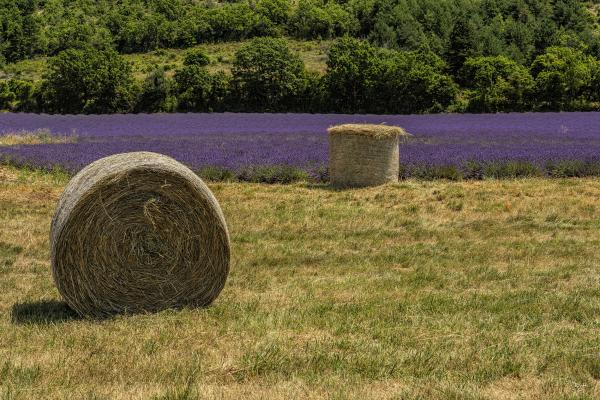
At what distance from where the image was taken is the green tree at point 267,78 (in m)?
40.2

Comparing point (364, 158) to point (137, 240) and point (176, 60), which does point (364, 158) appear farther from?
point (176, 60)

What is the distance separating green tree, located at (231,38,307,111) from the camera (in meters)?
40.2

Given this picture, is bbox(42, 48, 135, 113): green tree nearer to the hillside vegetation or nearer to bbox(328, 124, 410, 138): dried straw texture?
the hillside vegetation

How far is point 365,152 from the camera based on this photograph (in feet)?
45.4

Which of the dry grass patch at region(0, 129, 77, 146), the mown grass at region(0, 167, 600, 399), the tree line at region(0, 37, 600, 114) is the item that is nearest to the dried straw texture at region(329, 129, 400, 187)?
the mown grass at region(0, 167, 600, 399)

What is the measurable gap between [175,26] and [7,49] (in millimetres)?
15115

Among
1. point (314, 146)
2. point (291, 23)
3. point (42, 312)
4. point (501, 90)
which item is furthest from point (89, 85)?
point (42, 312)

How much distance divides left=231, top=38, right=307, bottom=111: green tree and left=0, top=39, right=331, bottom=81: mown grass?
24.0ft

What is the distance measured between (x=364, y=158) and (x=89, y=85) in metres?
32.0

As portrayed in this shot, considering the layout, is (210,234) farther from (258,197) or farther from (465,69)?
(465,69)

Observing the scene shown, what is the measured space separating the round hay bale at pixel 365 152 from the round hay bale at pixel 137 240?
787cm

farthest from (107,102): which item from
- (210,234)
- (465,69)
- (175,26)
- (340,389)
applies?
(340,389)

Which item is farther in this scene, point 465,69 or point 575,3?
point 575,3

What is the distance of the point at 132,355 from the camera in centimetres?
458
